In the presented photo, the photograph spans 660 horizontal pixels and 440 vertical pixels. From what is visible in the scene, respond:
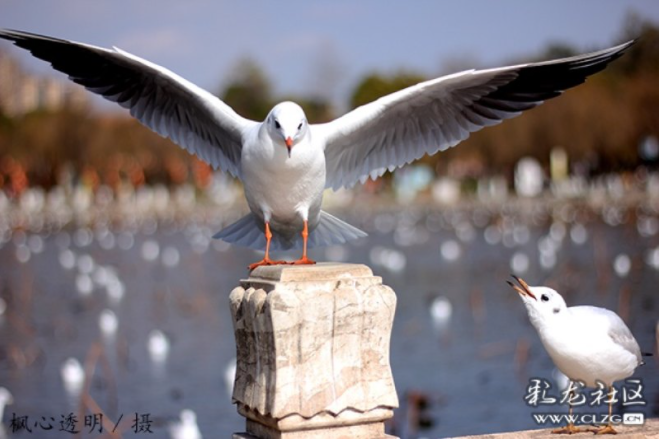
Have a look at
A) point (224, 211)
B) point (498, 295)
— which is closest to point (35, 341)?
point (498, 295)

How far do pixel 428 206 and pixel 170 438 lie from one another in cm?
3910

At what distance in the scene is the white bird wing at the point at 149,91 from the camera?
5.82 metres

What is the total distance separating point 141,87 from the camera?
20.1 ft

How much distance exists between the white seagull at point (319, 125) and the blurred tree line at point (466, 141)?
114ft

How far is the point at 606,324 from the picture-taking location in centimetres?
500

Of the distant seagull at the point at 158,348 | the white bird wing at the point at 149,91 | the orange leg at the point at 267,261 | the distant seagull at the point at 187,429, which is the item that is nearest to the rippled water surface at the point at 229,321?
the distant seagull at the point at 158,348

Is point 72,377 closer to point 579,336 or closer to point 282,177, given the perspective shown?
point 282,177

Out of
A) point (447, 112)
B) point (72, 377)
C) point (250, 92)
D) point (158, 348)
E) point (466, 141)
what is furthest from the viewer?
point (250, 92)

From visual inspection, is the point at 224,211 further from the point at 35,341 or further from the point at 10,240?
the point at 35,341

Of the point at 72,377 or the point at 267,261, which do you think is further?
the point at 72,377

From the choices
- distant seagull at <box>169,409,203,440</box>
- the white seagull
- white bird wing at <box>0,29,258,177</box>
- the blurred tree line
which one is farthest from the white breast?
the blurred tree line

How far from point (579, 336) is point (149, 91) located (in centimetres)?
Result: 282

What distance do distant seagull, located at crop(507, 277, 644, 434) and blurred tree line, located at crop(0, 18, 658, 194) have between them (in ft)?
118

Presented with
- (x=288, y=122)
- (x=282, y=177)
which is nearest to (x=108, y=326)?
(x=282, y=177)
